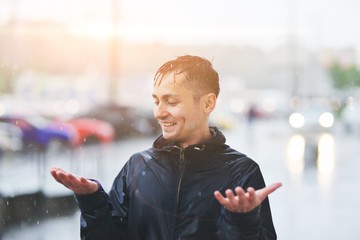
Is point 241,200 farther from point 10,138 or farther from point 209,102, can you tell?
point 10,138

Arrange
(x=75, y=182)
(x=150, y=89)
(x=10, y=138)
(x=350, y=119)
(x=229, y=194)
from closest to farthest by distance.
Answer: (x=229, y=194)
(x=75, y=182)
(x=150, y=89)
(x=350, y=119)
(x=10, y=138)

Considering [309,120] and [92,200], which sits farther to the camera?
[309,120]

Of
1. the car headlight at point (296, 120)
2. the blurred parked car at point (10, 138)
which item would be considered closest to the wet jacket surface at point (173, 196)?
the blurred parked car at point (10, 138)

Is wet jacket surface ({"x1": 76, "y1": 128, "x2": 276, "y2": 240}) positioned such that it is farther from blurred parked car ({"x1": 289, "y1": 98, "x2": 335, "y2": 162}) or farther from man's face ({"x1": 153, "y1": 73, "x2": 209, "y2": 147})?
blurred parked car ({"x1": 289, "y1": 98, "x2": 335, "y2": 162})

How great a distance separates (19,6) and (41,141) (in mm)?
1566

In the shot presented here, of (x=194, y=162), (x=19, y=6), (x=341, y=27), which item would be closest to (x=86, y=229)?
(x=194, y=162)

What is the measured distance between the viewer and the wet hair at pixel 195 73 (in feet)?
3.91

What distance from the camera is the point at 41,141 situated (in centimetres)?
515

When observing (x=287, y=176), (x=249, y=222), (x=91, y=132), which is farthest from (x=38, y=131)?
(x=249, y=222)

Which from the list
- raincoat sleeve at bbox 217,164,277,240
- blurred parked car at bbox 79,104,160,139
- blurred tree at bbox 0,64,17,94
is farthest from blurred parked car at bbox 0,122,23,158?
raincoat sleeve at bbox 217,164,277,240

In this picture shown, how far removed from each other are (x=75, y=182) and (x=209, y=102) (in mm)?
298

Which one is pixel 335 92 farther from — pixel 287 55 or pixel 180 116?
pixel 180 116

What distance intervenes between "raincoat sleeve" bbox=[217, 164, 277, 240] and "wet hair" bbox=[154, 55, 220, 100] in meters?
0.18

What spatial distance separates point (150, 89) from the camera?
244 cm
